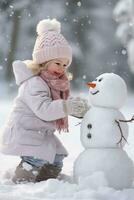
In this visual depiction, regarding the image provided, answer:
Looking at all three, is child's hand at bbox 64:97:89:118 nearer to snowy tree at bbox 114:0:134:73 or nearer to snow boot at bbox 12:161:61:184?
snow boot at bbox 12:161:61:184

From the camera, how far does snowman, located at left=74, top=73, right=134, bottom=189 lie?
7.97ft

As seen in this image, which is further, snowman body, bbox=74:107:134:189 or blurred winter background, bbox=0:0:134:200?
blurred winter background, bbox=0:0:134:200

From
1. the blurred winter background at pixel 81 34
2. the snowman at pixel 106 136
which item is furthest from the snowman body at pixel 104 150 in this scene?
Answer: the blurred winter background at pixel 81 34

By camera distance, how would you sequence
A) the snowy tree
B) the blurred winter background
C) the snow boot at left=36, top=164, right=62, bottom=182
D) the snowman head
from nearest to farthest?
the snowman head, the snow boot at left=36, top=164, right=62, bottom=182, the snowy tree, the blurred winter background

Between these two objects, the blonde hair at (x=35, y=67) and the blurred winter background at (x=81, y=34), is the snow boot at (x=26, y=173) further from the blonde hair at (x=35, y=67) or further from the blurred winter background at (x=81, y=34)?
the blurred winter background at (x=81, y=34)

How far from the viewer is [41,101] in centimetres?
266

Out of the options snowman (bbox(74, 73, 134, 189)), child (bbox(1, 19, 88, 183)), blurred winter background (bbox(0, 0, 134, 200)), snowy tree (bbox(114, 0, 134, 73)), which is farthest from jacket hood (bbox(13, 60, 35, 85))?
snowy tree (bbox(114, 0, 134, 73))

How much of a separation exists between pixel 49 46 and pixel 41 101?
0.35 metres

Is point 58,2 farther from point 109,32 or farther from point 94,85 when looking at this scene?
point 94,85

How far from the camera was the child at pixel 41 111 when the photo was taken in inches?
105

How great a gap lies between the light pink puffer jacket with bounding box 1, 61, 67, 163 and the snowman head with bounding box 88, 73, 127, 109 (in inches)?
7.6

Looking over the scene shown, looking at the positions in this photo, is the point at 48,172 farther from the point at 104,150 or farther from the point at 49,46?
the point at 49,46

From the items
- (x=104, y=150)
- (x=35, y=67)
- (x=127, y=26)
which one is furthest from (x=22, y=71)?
(x=127, y=26)

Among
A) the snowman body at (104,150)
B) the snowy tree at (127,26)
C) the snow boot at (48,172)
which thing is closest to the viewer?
the snowman body at (104,150)
